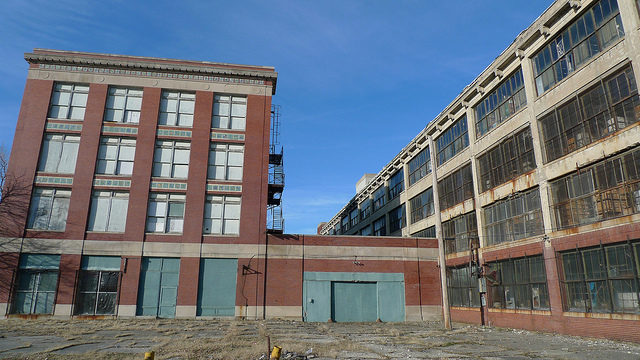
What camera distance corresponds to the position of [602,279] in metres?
17.7

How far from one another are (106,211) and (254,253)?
10.5 m

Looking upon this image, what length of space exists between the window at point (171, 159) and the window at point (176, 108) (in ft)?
5.19

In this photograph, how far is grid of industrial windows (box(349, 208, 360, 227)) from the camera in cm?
5625

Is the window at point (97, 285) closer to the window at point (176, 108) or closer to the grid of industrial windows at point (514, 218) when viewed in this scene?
the window at point (176, 108)

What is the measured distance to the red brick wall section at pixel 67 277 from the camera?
26594 millimetres

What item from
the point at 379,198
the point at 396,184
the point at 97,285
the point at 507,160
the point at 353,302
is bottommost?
the point at 353,302

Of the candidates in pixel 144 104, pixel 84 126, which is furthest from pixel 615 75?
pixel 84 126

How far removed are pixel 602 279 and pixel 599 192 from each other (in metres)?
3.67

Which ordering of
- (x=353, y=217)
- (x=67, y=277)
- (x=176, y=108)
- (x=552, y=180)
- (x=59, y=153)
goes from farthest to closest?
(x=353, y=217) < (x=176, y=108) < (x=59, y=153) < (x=67, y=277) < (x=552, y=180)

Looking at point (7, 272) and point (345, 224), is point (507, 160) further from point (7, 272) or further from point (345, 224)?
point (345, 224)

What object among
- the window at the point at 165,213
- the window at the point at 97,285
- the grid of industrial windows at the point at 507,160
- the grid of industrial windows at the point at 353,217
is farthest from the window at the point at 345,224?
the window at the point at 97,285

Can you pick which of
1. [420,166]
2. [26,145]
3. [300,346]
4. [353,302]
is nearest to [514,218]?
[353,302]

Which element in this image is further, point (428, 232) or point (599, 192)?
point (428, 232)

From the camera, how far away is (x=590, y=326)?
1803 centimetres
